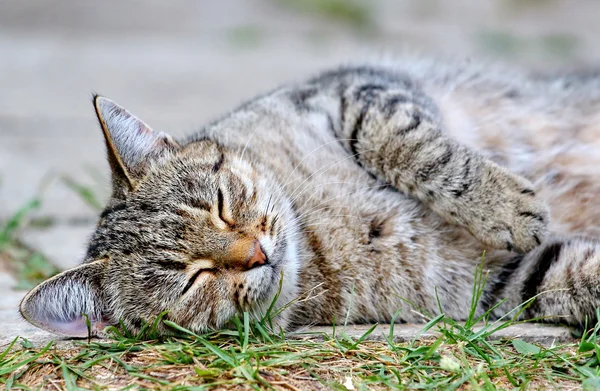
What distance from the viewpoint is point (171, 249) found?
246 cm

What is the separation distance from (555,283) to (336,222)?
2.74ft

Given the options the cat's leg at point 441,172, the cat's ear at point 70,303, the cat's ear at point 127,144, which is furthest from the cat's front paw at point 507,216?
the cat's ear at point 70,303

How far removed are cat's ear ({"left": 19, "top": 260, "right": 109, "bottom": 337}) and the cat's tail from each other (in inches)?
56.6

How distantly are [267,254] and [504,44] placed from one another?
22.9ft

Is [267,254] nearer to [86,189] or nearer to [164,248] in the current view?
[164,248]

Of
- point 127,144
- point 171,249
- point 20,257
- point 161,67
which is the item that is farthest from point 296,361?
point 161,67

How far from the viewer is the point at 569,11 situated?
1023cm

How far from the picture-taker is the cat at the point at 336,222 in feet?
8.02

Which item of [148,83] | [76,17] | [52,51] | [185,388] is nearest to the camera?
[185,388]

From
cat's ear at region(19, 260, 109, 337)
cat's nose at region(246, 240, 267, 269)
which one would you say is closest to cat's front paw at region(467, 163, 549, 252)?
cat's nose at region(246, 240, 267, 269)

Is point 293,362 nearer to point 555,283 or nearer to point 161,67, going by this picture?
point 555,283

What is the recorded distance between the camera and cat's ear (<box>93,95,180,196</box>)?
8.59ft

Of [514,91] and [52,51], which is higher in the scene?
[52,51]

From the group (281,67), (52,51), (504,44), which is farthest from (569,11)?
(52,51)
